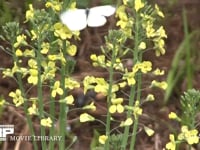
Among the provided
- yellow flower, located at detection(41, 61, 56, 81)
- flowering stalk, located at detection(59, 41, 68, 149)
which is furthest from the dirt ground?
yellow flower, located at detection(41, 61, 56, 81)

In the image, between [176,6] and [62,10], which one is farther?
[176,6]

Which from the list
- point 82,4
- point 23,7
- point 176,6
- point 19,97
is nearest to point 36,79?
point 19,97

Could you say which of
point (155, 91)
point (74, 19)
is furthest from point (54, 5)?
point (155, 91)

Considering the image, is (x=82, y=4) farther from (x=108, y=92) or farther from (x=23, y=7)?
(x=108, y=92)

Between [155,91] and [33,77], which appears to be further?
[155,91]

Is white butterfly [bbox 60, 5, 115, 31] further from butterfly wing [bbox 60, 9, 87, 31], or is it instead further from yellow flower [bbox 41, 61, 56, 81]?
yellow flower [bbox 41, 61, 56, 81]

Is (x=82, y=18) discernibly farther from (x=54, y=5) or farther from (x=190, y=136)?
(x=190, y=136)
